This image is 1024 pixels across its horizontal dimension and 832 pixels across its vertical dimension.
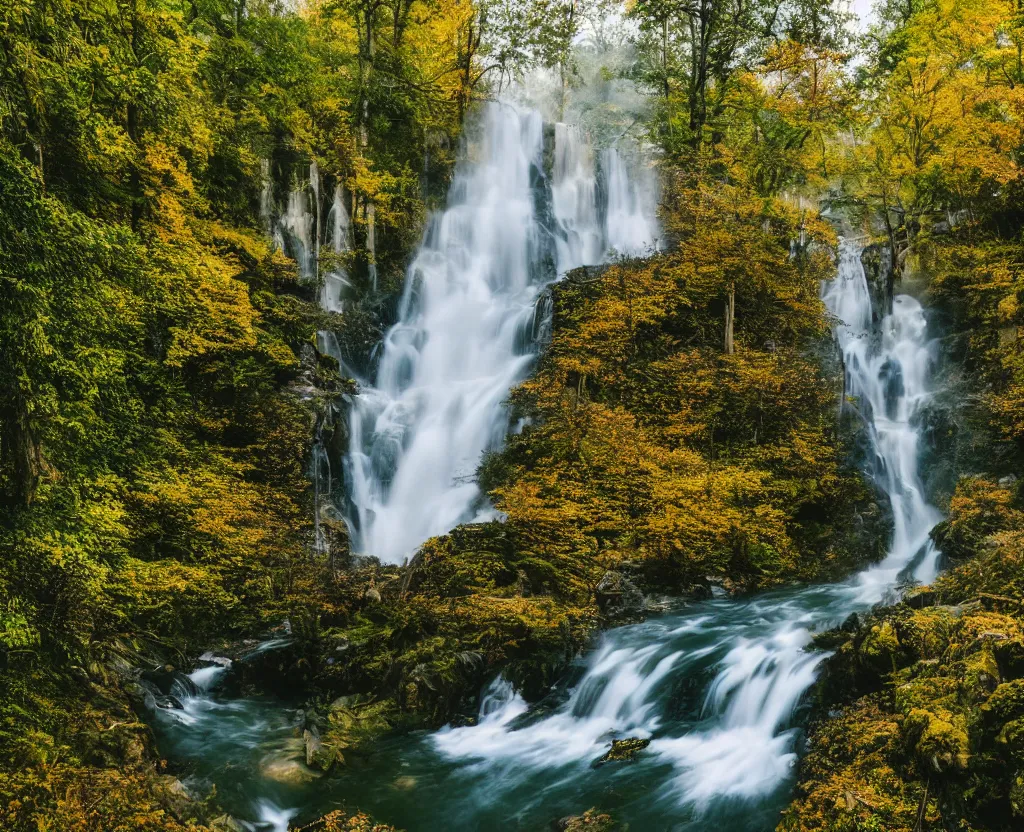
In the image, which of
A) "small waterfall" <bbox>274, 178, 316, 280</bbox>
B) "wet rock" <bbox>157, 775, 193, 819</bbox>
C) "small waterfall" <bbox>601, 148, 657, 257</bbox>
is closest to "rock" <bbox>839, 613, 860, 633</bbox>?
"wet rock" <bbox>157, 775, 193, 819</bbox>

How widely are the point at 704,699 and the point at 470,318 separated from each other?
1454 centimetres

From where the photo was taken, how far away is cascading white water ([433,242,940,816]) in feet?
26.8

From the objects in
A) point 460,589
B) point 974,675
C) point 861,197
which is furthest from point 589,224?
point 974,675

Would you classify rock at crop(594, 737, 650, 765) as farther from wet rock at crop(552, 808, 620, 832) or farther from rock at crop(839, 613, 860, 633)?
rock at crop(839, 613, 860, 633)

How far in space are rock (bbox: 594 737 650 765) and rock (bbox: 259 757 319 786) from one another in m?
3.64

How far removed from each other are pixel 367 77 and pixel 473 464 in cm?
1354

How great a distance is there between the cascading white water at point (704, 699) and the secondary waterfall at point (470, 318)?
19.5 feet

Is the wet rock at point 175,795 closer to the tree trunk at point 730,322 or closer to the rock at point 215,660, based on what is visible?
the rock at point 215,660

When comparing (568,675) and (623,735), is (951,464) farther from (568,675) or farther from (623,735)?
(623,735)

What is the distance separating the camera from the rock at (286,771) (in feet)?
26.6

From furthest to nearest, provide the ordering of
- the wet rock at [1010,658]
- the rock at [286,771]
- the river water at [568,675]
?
the rock at [286,771] → the river water at [568,675] → the wet rock at [1010,658]

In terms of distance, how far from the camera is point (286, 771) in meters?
8.23

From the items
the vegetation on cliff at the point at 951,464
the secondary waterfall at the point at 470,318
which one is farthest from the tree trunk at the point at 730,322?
the vegetation on cliff at the point at 951,464

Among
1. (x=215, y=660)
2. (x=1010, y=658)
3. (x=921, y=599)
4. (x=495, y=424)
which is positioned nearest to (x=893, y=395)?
(x=495, y=424)
